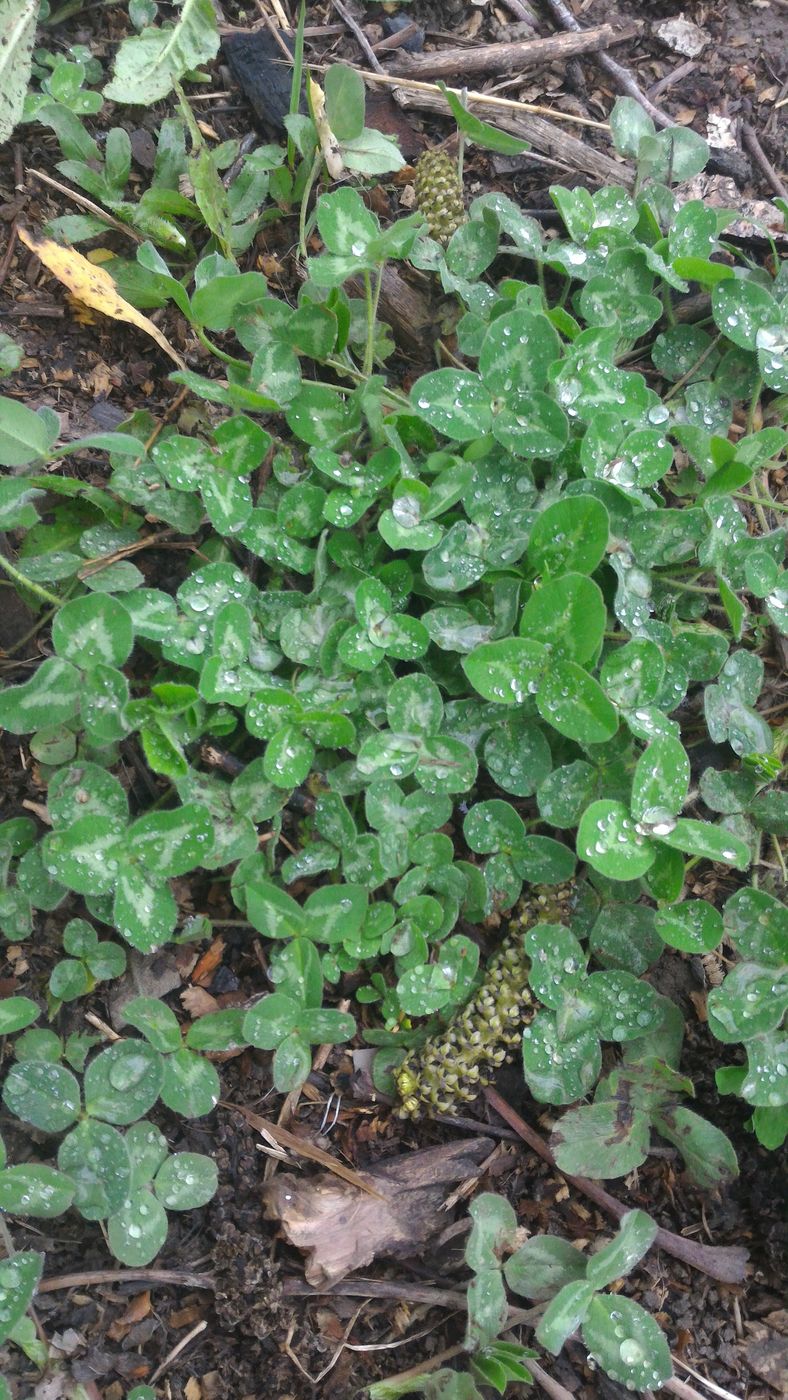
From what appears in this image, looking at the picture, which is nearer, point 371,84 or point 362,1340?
point 362,1340

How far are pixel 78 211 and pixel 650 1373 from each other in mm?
2802

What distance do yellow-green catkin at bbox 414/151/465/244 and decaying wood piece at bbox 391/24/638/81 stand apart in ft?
1.16

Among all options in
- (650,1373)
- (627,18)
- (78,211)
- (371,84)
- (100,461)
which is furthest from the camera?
(627,18)

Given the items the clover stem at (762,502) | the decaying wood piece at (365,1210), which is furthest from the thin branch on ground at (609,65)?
the decaying wood piece at (365,1210)


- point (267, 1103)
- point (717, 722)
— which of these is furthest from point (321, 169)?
point (267, 1103)

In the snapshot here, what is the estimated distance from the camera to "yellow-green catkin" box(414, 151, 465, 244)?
8.23 feet

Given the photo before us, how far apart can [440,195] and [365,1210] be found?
233 centimetres

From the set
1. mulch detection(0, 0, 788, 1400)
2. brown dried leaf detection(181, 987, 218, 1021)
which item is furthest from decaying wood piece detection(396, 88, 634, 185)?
brown dried leaf detection(181, 987, 218, 1021)

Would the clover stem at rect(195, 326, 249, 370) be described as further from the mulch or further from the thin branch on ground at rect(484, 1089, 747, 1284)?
the thin branch on ground at rect(484, 1089, 747, 1284)

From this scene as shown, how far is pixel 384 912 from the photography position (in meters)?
2.04

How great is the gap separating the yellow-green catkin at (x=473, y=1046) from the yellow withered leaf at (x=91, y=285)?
5.02 ft

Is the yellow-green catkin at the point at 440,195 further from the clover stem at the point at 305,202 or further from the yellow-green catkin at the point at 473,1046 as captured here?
the yellow-green catkin at the point at 473,1046

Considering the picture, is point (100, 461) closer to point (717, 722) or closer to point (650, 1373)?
point (717, 722)

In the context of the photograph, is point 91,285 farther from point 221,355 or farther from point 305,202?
point 305,202
